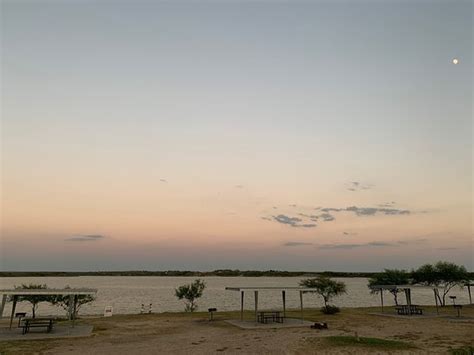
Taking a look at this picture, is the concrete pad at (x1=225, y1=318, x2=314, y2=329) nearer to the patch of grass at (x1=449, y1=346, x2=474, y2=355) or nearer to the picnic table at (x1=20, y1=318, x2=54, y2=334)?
the patch of grass at (x1=449, y1=346, x2=474, y2=355)

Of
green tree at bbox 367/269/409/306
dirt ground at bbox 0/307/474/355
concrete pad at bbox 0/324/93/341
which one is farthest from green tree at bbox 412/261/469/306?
concrete pad at bbox 0/324/93/341

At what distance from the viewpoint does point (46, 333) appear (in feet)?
65.7

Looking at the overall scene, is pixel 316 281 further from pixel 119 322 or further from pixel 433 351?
pixel 433 351

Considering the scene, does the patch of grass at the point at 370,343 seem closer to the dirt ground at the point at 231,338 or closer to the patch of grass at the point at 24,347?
the dirt ground at the point at 231,338

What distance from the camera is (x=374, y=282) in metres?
44.5

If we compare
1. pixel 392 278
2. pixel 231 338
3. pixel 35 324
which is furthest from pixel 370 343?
pixel 392 278

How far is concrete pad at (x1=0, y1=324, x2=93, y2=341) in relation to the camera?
61.4 feet

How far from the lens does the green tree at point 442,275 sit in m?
42.9

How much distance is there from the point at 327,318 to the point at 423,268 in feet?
79.3

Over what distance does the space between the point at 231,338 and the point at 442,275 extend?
3467 centimetres

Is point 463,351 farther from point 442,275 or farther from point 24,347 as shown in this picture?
point 442,275

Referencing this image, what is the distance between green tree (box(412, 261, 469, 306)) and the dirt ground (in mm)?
18426

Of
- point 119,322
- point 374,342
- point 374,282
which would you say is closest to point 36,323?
point 119,322

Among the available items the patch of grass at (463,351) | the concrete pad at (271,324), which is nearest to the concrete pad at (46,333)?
the concrete pad at (271,324)
